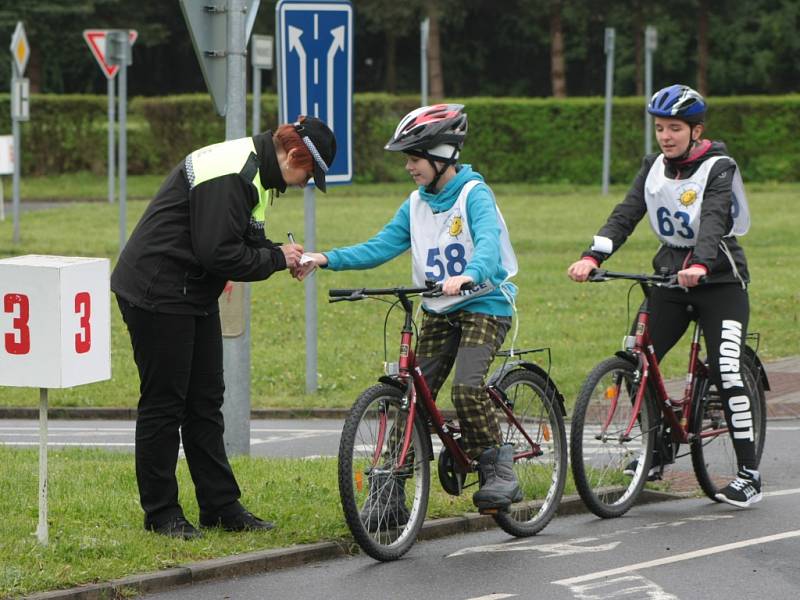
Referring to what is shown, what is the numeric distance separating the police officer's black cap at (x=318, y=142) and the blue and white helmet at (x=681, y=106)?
184cm

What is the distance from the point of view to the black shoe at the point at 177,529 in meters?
6.96

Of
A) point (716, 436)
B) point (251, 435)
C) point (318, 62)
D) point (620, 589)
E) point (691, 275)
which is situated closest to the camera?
point (620, 589)

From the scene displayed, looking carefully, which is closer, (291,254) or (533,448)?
(291,254)

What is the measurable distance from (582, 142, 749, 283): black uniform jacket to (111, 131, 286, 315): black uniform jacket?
1.85m

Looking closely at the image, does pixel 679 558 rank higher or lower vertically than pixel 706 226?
lower

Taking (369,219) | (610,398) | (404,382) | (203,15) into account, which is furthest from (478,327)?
(369,219)

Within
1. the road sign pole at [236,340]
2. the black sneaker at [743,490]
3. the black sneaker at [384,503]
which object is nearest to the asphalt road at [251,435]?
the road sign pole at [236,340]

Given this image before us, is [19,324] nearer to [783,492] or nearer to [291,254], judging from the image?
[291,254]

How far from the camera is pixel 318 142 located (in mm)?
6844

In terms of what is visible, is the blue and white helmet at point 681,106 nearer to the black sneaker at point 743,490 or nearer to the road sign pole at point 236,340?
the black sneaker at point 743,490

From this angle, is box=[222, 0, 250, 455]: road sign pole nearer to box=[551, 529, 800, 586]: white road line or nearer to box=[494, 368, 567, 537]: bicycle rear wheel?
box=[494, 368, 567, 537]: bicycle rear wheel

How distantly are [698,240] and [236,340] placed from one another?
106 inches

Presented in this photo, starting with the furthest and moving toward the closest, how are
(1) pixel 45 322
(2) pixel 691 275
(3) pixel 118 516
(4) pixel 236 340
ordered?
(4) pixel 236 340 → (2) pixel 691 275 → (3) pixel 118 516 → (1) pixel 45 322

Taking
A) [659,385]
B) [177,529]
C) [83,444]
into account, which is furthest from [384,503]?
[83,444]
